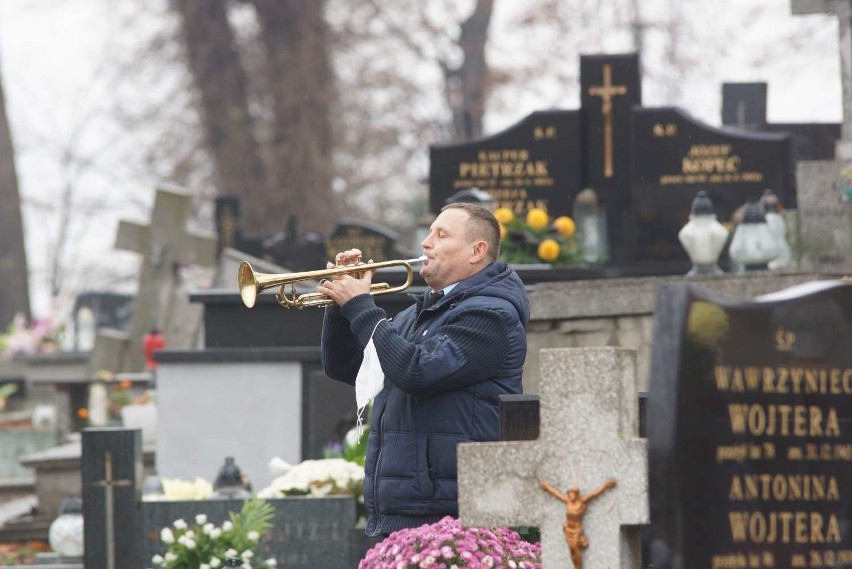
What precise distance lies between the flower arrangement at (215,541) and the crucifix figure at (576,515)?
8.27 ft

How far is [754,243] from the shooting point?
449 inches

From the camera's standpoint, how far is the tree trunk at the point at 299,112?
2959cm

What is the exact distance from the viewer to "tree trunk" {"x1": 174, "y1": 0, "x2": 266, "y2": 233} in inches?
1172

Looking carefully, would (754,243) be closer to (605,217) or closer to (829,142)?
(605,217)

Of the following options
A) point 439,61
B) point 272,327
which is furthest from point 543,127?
point 439,61

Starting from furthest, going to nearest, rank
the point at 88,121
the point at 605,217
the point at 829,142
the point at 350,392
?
the point at 88,121
the point at 829,142
the point at 605,217
the point at 350,392

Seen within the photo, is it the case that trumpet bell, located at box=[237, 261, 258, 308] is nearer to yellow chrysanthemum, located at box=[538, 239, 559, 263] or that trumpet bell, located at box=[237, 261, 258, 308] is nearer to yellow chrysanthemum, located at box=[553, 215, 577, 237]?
yellow chrysanthemum, located at box=[538, 239, 559, 263]

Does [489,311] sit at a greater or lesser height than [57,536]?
greater

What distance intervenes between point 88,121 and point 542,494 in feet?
117

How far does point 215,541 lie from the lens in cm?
759

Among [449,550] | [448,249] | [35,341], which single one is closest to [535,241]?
[448,249]

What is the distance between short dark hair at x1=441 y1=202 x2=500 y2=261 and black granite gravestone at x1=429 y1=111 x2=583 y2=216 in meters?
8.84

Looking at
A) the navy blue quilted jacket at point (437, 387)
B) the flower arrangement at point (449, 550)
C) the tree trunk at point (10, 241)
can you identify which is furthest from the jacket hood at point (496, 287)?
the tree trunk at point (10, 241)

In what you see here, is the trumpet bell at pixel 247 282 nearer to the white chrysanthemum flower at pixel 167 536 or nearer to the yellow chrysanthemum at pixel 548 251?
the white chrysanthemum flower at pixel 167 536
